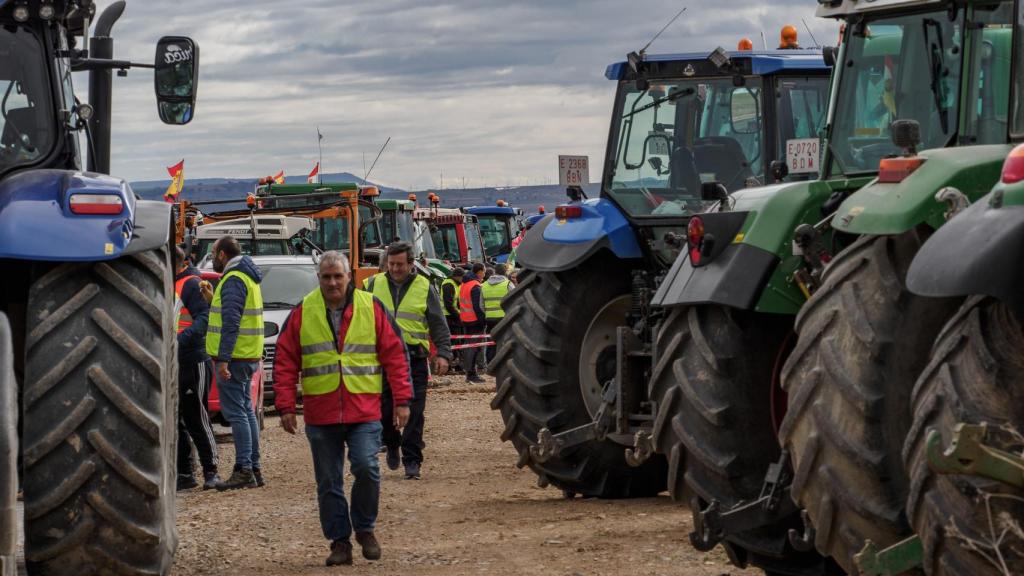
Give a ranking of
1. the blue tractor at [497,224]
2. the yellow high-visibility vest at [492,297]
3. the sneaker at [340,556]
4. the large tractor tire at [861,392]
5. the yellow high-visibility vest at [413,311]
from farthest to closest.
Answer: the blue tractor at [497,224], the yellow high-visibility vest at [492,297], the yellow high-visibility vest at [413,311], the sneaker at [340,556], the large tractor tire at [861,392]

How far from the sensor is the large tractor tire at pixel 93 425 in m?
5.81

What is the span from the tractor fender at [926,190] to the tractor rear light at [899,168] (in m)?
0.03

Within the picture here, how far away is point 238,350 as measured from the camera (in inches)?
511

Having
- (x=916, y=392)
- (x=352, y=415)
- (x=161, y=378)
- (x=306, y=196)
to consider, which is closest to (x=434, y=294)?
(x=352, y=415)

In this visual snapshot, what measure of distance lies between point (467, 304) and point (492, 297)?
429 millimetres

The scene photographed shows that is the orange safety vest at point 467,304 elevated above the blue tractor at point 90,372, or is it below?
below

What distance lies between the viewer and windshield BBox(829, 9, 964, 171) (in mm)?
7172

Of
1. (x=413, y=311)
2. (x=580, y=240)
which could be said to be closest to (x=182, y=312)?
(x=413, y=311)

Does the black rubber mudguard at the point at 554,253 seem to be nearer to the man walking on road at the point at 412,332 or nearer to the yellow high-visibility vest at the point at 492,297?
the man walking on road at the point at 412,332

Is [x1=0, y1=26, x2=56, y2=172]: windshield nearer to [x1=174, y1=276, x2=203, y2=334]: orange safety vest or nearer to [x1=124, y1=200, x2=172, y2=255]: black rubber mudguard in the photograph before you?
[x1=124, y1=200, x2=172, y2=255]: black rubber mudguard

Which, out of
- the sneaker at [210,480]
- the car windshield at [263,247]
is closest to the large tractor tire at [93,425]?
the sneaker at [210,480]

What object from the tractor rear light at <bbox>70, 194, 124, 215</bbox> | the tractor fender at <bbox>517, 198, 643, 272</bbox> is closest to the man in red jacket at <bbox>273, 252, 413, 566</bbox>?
the tractor fender at <bbox>517, 198, 643, 272</bbox>

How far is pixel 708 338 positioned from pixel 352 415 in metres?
2.68

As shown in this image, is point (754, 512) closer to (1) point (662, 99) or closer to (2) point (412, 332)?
(1) point (662, 99)
